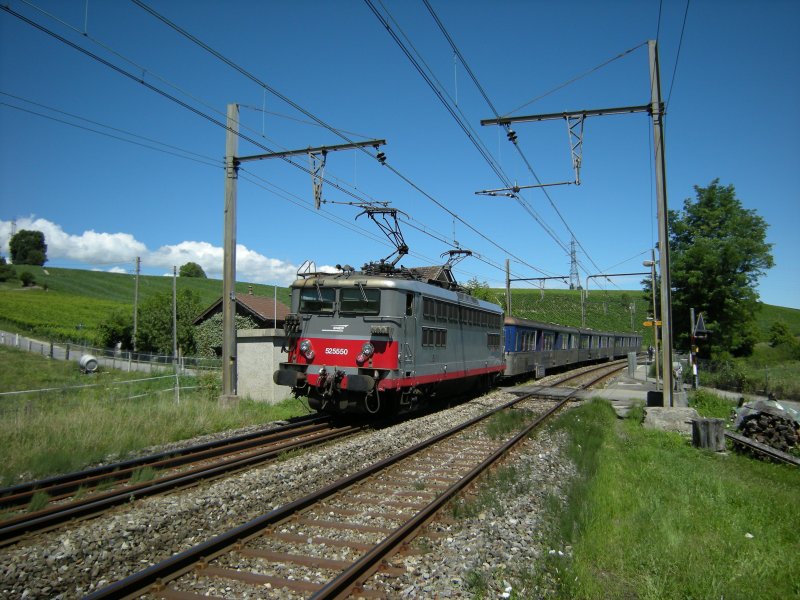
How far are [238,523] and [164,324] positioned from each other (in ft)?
129

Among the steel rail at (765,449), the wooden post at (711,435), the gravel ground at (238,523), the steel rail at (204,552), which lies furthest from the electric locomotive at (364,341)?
the steel rail at (765,449)

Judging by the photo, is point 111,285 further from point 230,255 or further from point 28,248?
point 230,255

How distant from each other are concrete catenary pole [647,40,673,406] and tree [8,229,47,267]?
10764 centimetres

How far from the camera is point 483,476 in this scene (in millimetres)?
8430

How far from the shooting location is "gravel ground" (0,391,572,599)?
4.71 m

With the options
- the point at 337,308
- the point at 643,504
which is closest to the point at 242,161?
the point at 337,308

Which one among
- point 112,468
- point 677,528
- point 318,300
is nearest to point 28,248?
point 318,300

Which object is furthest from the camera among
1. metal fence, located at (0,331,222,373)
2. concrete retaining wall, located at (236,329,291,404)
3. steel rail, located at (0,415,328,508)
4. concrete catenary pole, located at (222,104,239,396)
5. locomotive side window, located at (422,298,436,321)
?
metal fence, located at (0,331,222,373)

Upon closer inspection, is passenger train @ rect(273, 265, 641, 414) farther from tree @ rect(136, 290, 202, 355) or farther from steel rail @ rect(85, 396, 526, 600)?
tree @ rect(136, 290, 202, 355)

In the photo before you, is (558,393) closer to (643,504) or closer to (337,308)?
(337,308)

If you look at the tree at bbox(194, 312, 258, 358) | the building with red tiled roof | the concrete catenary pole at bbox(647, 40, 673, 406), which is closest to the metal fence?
the tree at bbox(194, 312, 258, 358)

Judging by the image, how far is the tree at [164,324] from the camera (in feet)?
136

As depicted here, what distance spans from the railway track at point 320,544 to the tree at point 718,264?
23.5 meters

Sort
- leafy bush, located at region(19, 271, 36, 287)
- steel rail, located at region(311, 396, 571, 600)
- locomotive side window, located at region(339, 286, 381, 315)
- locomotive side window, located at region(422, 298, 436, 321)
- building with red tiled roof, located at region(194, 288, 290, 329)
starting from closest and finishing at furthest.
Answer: steel rail, located at region(311, 396, 571, 600), locomotive side window, located at region(339, 286, 381, 315), locomotive side window, located at region(422, 298, 436, 321), building with red tiled roof, located at region(194, 288, 290, 329), leafy bush, located at region(19, 271, 36, 287)
